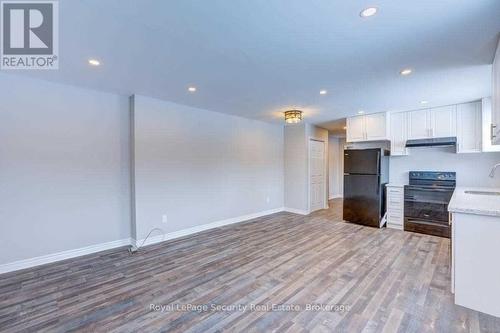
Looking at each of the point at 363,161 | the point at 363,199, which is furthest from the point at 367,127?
the point at 363,199

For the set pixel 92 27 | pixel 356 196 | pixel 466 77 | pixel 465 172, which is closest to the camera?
pixel 92 27

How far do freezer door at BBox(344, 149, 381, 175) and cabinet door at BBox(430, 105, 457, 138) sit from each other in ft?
3.48

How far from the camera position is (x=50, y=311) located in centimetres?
212

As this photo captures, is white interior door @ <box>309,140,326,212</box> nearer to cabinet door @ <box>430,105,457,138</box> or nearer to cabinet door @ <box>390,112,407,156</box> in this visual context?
cabinet door @ <box>390,112,407,156</box>

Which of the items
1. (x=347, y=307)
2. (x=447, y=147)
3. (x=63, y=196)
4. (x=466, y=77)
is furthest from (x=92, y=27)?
(x=447, y=147)

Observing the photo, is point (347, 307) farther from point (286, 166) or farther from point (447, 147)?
point (286, 166)

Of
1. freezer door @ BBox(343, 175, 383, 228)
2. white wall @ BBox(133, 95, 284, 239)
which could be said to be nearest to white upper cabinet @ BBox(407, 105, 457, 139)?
freezer door @ BBox(343, 175, 383, 228)

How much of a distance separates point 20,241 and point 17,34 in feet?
8.17

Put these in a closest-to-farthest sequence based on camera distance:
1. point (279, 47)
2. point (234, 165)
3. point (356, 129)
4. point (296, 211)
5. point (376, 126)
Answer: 1. point (279, 47)
2. point (376, 126)
3. point (356, 129)
4. point (234, 165)
5. point (296, 211)

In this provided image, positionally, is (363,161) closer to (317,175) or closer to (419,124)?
(419,124)

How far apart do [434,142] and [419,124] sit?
53cm

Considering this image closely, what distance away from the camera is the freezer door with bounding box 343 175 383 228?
4742 millimetres

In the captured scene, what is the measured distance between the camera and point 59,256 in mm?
3195

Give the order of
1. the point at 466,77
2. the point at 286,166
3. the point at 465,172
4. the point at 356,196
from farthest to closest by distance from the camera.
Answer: the point at 286,166 < the point at 356,196 < the point at 465,172 < the point at 466,77
